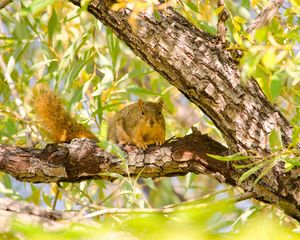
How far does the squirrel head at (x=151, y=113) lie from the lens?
3.35 meters

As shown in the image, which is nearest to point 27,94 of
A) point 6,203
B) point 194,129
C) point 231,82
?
point 194,129

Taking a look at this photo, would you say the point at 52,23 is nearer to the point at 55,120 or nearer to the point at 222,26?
the point at 55,120

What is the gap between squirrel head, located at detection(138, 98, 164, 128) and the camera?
3346mm

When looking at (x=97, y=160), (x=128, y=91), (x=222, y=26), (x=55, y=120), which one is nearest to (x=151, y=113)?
(x=128, y=91)

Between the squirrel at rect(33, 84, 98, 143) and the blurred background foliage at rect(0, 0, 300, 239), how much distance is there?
0.05m

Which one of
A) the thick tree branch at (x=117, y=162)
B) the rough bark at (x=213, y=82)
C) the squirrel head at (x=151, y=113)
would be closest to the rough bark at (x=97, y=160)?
the thick tree branch at (x=117, y=162)

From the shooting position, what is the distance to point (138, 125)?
338cm

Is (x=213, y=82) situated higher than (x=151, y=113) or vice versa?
(x=151, y=113)

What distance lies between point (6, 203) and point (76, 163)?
2.42 feet

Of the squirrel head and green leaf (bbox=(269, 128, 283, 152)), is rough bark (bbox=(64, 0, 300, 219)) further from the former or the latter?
the squirrel head

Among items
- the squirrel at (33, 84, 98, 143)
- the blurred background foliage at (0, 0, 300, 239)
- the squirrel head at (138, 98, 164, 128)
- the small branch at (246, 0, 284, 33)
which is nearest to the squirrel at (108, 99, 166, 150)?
the squirrel head at (138, 98, 164, 128)

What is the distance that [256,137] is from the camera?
2.11m

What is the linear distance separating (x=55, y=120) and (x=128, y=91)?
0.34 meters

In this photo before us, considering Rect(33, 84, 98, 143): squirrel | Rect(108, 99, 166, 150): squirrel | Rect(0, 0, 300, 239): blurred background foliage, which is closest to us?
Rect(0, 0, 300, 239): blurred background foliage
